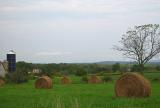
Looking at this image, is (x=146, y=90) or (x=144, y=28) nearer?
(x=146, y=90)

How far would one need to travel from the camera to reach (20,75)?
6494 centimetres

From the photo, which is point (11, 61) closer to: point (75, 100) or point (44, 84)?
point (44, 84)

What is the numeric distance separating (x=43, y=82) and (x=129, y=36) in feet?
129

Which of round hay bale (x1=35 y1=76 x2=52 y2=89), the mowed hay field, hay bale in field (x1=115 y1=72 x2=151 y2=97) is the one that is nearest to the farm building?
round hay bale (x1=35 y1=76 x2=52 y2=89)

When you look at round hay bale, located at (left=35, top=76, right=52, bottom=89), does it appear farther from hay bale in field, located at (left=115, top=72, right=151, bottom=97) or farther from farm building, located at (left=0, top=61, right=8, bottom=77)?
farm building, located at (left=0, top=61, right=8, bottom=77)

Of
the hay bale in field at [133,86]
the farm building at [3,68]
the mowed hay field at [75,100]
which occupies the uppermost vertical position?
the farm building at [3,68]

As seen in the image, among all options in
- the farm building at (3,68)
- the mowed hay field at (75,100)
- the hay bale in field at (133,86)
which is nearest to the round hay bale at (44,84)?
the mowed hay field at (75,100)

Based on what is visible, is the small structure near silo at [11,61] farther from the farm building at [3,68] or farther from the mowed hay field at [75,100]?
the mowed hay field at [75,100]

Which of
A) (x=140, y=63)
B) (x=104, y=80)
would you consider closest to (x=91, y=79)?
(x=104, y=80)

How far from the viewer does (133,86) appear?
70.6 feet

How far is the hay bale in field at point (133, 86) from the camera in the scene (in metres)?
21.0

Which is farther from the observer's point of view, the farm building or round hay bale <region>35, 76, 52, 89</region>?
the farm building

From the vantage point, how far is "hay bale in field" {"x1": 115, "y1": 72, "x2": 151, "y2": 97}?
69.0 ft

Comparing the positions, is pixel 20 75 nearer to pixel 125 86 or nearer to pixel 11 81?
pixel 11 81
